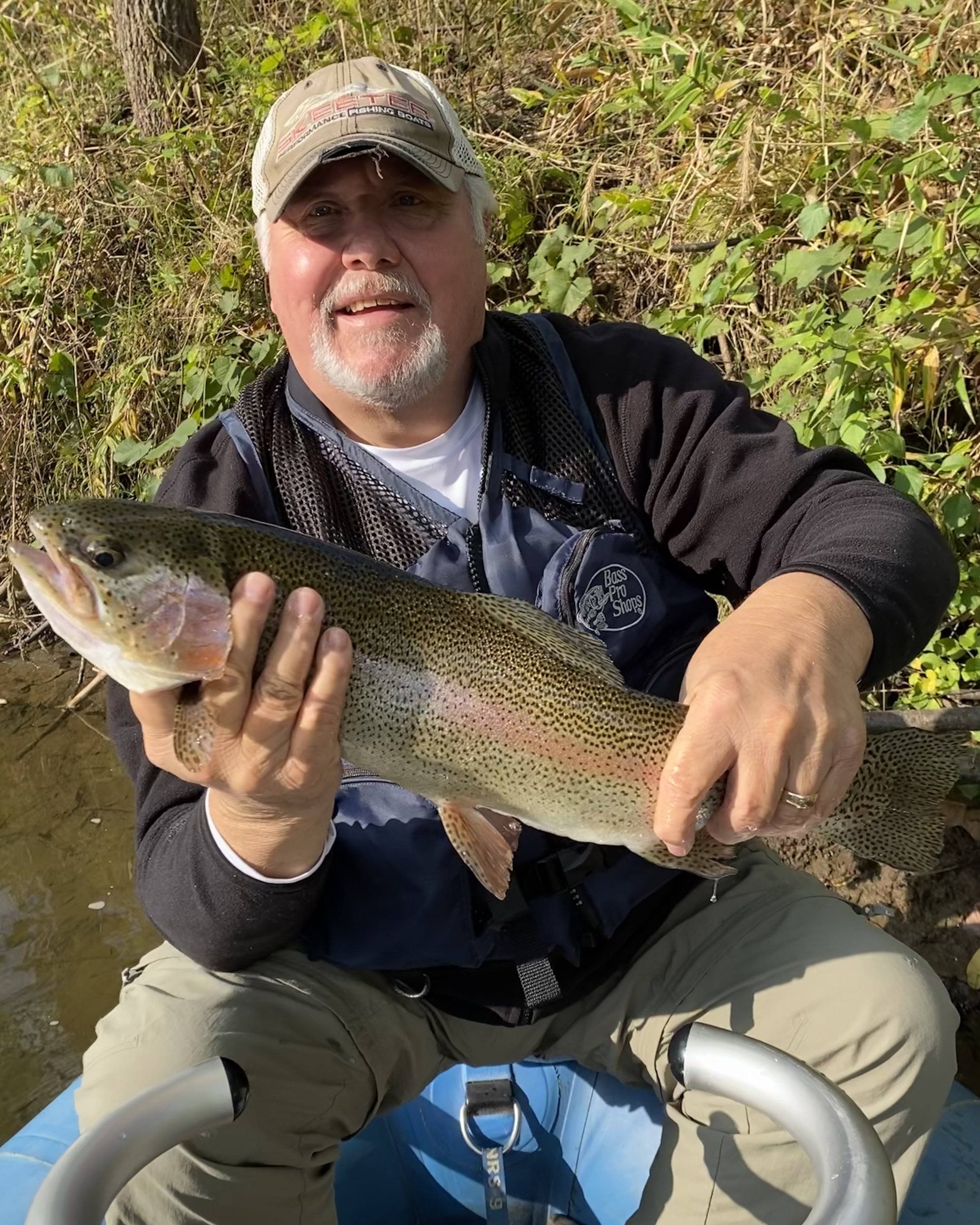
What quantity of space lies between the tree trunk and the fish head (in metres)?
5.98

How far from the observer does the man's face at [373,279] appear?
2508 millimetres

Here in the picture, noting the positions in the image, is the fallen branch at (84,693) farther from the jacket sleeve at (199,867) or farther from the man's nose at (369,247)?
the man's nose at (369,247)

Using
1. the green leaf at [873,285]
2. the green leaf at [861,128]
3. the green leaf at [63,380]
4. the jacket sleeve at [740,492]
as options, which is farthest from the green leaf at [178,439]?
the green leaf at [861,128]

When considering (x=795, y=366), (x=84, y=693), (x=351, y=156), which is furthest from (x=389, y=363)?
(x=84, y=693)

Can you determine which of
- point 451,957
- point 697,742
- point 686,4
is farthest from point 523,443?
point 686,4

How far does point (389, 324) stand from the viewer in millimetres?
2516

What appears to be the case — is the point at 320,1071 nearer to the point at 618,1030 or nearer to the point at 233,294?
the point at 618,1030

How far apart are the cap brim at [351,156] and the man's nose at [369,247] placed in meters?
0.16

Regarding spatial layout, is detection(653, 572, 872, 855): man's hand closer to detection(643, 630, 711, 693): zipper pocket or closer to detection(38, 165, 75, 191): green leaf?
detection(643, 630, 711, 693): zipper pocket

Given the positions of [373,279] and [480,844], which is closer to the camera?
[480,844]

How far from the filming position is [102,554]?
6.21 ft

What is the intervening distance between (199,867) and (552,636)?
3.03 feet

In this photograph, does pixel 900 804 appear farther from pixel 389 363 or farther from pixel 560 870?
pixel 389 363

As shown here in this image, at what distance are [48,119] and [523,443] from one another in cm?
632
